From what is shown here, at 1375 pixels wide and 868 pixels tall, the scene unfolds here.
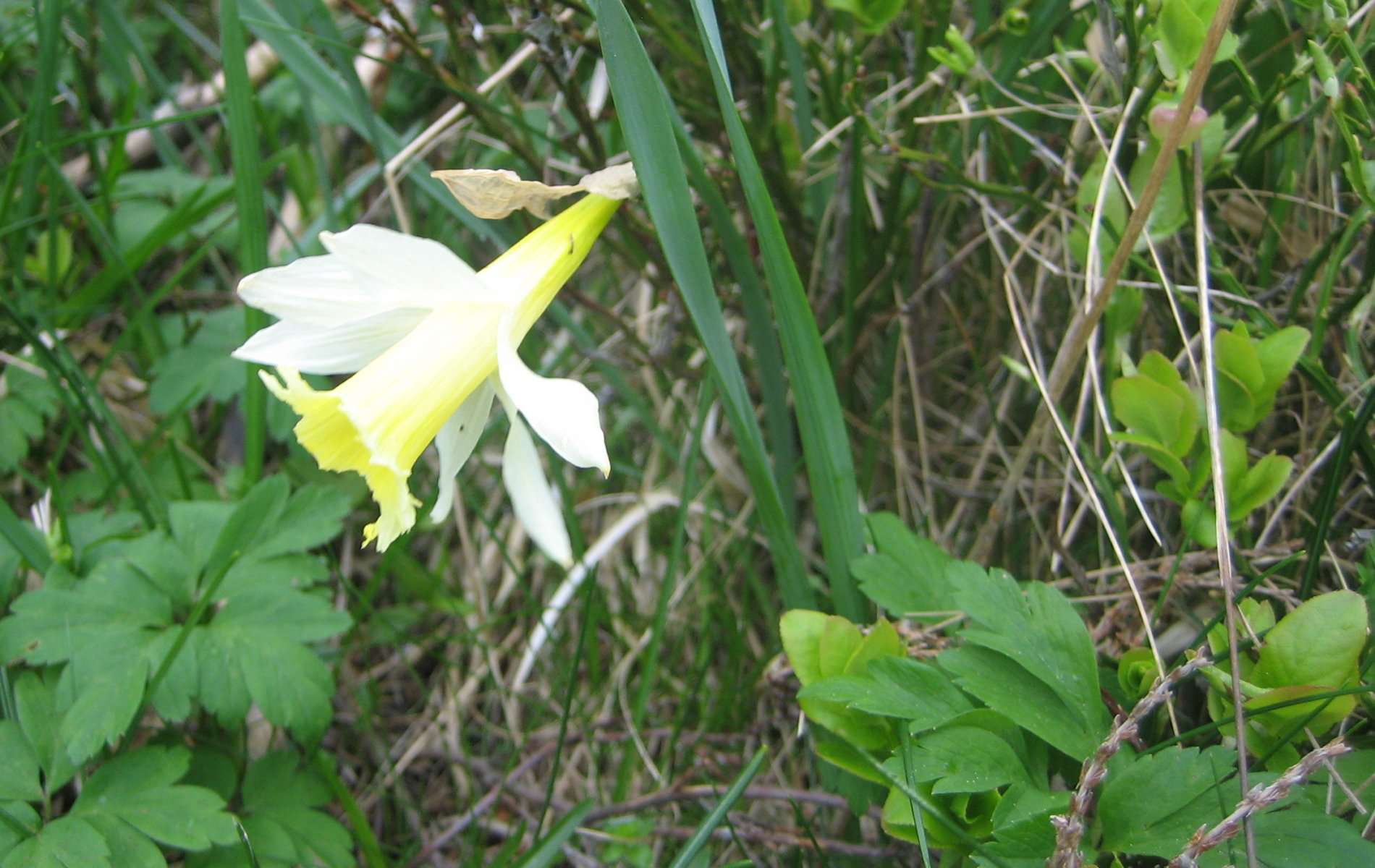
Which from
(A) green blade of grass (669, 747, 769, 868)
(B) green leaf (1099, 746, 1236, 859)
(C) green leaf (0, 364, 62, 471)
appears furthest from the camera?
(C) green leaf (0, 364, 62, 471)

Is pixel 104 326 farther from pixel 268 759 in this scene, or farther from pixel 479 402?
pixel 479 402

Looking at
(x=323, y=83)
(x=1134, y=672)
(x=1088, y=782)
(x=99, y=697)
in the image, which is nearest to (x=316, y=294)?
(x=99, y=697)

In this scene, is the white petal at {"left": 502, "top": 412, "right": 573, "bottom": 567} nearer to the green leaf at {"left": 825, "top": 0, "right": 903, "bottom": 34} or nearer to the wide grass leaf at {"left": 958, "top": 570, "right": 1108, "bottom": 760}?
the wide grass leaf at {"left": 958, "top": 570, "right": 1108, "bottom": 760}

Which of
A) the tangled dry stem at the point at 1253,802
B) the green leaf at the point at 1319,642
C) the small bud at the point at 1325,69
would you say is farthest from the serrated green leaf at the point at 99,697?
the small bud at the point at 1325,69

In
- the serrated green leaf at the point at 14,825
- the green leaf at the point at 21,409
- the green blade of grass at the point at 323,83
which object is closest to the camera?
the serrated green leaf at the point at 14,825

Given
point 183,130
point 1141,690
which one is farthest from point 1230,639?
point 183,130

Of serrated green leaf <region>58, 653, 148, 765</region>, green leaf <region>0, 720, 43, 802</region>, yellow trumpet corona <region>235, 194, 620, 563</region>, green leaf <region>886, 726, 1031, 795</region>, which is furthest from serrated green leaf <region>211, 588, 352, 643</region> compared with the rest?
green leaf <region>886, 726, 1031, 795</region>

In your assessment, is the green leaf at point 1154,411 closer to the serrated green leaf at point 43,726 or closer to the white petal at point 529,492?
the white petal at point 529,492
